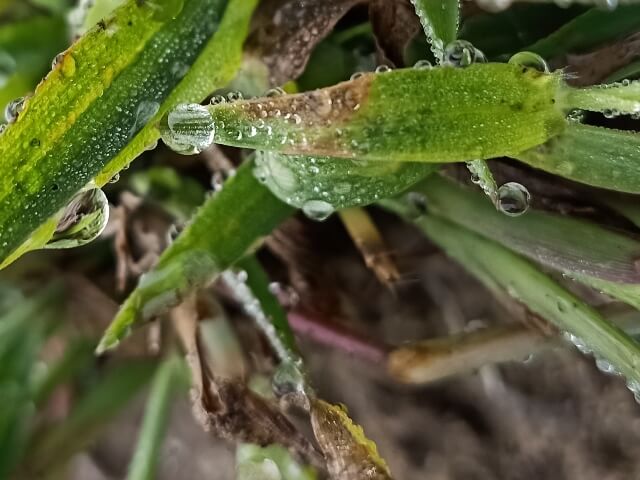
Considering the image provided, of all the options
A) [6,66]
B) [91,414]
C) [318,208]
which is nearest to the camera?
[318,208]

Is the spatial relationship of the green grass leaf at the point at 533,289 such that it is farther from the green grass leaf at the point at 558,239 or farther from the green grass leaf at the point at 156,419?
the green grass leaf at the point at 156,419

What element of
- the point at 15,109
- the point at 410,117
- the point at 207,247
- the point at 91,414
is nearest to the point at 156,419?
the point at 91,414

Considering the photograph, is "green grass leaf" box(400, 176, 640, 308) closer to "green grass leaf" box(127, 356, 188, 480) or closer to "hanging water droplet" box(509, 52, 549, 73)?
"hanging water droplet" box(509, 52, 549, 73)

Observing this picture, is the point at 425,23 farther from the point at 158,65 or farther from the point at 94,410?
the point at 94,410

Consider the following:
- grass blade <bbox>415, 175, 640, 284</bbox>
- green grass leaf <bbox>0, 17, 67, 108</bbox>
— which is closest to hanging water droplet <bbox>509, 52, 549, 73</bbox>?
grass blade <bbox>415, 175, 640, 284</bbox>

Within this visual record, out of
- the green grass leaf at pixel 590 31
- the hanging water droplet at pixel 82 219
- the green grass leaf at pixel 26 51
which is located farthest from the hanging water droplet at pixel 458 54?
the green grass leaf at pixel 26 51

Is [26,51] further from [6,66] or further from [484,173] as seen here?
[484,173]

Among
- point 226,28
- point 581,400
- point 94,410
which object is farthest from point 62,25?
point 581,400
